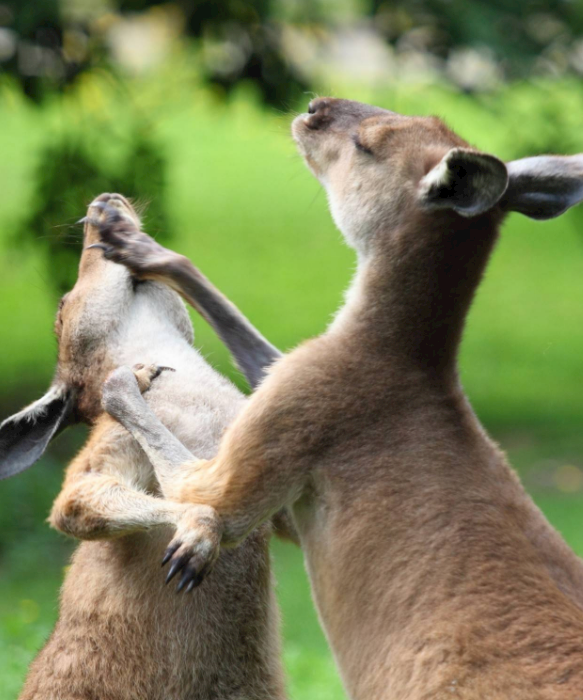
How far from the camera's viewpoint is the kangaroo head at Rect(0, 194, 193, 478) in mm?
4516

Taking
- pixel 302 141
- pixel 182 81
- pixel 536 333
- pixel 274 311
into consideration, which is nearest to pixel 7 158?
pixel 274 311

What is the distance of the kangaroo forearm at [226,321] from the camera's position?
4293 millimetres

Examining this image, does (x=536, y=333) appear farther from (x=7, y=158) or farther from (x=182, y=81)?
(x=7, y=158)

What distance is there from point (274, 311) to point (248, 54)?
7.47 meters

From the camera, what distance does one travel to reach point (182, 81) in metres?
10.0

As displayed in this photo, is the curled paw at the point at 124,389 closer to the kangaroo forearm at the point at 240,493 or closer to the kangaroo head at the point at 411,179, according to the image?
the kangaroo forearm at the point at 240,493

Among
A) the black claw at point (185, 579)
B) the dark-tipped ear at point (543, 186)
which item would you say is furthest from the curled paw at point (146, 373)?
the dark-tipped ear at point (543, 186)

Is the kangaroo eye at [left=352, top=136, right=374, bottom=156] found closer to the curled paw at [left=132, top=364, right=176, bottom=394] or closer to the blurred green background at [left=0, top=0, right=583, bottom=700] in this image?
the curled paw at [left=132, top=364, right=176, bottom=394]

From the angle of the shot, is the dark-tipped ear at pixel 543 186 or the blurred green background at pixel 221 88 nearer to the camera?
the dark-tipped ear at pixel 543 186

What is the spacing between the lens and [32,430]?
4.56 meters

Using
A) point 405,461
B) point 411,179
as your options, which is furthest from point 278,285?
point 405,461

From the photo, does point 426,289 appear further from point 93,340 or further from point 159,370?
point 93,340

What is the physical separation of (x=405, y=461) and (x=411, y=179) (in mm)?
914

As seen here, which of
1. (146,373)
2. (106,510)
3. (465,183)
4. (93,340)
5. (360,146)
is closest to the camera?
(465,183)
